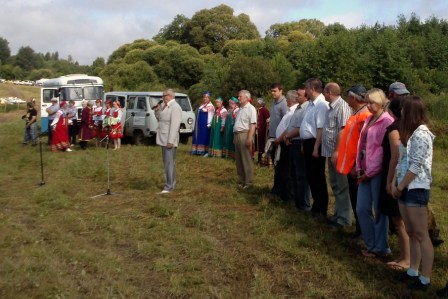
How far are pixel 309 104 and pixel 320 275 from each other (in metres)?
2.78

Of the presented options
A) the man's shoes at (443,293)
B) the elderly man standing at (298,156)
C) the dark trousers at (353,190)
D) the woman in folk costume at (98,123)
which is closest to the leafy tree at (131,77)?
the woman in folk costume at (98,123)

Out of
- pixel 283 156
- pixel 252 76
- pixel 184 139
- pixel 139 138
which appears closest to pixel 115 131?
pixel 139 138

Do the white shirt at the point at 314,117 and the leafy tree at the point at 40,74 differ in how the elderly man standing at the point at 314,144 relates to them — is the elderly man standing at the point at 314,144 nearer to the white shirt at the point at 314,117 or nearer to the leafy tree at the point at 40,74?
the white shirt at the point at 314,117

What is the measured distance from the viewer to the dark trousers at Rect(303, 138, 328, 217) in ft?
22.7

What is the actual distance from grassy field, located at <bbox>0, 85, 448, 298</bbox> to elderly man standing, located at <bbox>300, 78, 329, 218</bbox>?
→ 37 centimetres

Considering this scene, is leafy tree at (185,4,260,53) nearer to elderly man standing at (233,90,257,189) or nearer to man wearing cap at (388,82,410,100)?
elderly man standing at (233,90,257,189)

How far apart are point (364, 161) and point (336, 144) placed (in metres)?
0.84

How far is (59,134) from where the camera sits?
16.0m

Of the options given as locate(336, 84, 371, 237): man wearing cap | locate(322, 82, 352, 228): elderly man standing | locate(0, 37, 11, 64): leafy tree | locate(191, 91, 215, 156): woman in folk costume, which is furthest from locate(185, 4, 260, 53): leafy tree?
locate(0, 37, 11, 64): leafy tree

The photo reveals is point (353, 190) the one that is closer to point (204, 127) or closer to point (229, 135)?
point (229, 135)

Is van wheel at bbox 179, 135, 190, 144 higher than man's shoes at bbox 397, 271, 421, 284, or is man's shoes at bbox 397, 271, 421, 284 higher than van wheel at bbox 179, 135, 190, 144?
van wheel at bbox 179, 135, 190, 144

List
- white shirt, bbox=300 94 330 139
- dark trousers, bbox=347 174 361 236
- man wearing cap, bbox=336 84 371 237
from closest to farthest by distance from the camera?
1. man wearing cap, bbox=336 84 371 237
2. dark trousers, bbox=347 174 361 236
3. white shirt, bbox=300 94 330 139

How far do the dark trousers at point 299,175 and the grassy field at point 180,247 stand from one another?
0.71 feet

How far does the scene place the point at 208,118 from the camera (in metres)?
14.6
